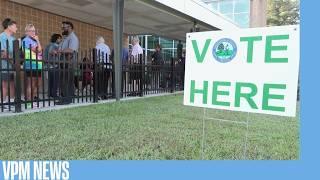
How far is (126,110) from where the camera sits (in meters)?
8.03

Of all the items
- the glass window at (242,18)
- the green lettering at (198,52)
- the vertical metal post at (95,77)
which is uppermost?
the glass window at (242,18)

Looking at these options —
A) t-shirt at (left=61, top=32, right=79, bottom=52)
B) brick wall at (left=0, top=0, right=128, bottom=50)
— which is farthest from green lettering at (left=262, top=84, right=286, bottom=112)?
brick wall at (left=0, top=0, right=128, bottom=50)

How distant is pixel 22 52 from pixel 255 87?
Result: 5.59 metres

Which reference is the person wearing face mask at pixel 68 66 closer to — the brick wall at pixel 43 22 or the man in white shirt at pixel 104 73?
the man in white shirt at pixel 104 73

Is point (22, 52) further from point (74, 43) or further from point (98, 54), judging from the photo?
point (98, 54)

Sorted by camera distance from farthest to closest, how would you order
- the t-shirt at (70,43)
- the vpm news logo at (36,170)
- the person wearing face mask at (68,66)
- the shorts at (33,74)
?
the t-shirt at (70,43), the person wearing face mask at (68,66), the shorts at (33,74), the vpm news logo at (36,170)

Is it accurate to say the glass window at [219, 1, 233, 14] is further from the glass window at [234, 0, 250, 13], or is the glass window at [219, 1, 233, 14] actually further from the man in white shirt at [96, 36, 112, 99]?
the man in white shirt at [96, 36, 112, 99]

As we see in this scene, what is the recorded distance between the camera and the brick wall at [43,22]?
40.7 feet

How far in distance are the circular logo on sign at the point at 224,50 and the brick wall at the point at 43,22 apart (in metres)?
10.3

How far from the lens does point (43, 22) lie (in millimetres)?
13914

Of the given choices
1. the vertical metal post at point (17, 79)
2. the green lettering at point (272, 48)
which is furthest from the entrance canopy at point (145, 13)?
the green lettering at point (272, 48)

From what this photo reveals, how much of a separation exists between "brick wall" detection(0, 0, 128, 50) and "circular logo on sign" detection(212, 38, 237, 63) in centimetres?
1031

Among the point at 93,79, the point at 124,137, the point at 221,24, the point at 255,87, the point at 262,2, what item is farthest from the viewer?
the point at 221,24

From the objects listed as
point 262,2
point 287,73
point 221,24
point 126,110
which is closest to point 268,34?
point 287,73
